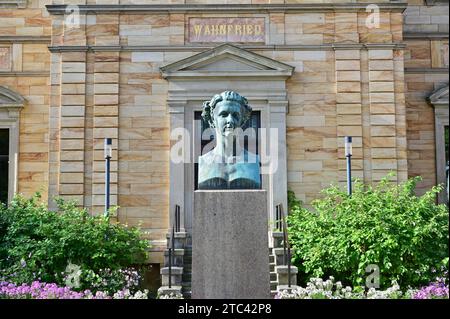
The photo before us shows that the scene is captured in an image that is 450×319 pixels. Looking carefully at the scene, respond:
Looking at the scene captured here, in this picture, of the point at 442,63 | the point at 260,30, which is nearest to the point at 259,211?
the point at 260,30

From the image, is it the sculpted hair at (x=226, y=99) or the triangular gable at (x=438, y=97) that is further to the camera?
the triangular gable at (x=438, y=97)

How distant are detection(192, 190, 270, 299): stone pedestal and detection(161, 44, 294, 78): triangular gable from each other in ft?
27.8

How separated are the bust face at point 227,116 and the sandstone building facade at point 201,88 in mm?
6862

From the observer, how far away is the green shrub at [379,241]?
13.2 m

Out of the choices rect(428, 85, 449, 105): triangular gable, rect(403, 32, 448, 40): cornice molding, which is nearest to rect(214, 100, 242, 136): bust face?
rect(428, 85, 449, 105): triangular gable

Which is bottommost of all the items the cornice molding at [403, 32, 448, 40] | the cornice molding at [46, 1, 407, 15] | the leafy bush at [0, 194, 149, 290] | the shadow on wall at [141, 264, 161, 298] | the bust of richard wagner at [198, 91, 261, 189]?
the shadow on wall at [141, 264, 161, 298]

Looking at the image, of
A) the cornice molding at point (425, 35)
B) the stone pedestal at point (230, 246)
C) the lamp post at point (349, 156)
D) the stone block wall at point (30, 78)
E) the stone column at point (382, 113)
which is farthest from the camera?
the cornice molding at point (425, 35)

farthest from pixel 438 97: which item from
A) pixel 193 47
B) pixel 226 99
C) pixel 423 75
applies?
pixel 226 99

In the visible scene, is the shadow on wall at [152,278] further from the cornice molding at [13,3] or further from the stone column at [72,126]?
the cornice molding at [13,3]

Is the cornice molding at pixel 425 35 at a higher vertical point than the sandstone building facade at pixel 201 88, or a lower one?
higher

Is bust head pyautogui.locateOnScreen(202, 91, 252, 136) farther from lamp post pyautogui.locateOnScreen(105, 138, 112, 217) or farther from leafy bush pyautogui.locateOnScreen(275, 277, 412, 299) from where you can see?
lamp post pyautogui.locateOnScreen(105, 138, 112, 217)

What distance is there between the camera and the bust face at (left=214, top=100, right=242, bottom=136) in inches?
385

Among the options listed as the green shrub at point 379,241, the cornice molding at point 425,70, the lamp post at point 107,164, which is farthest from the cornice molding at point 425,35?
the lamp post at point 107,164

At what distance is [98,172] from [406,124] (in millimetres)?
7958
